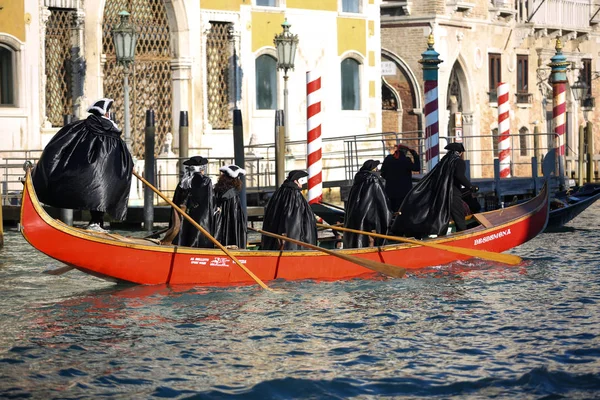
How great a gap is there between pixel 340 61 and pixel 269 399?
720 inches

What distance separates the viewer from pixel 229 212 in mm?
13734

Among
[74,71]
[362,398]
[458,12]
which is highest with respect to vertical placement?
[458,12]

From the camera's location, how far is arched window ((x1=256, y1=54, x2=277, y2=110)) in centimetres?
2516

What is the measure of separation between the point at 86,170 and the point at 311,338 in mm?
3032

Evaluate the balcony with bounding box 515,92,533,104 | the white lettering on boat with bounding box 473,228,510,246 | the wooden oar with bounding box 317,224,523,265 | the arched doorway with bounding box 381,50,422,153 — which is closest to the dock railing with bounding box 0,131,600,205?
the white lettering on boat with bounding box 473,228,510,246

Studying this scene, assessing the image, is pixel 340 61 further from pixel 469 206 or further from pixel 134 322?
pixel 134 322

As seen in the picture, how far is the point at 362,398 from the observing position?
8.82 m

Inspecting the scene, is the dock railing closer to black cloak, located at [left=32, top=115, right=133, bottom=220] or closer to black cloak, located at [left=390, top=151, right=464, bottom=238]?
black cloak, located at [left=390, top=151, right=464, bottom=238]

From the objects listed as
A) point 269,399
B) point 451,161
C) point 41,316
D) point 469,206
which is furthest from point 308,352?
point 469,206

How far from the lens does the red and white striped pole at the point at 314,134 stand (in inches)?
737

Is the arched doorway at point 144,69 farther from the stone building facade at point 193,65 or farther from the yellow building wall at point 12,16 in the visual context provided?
the yellow building wall at point 12,16

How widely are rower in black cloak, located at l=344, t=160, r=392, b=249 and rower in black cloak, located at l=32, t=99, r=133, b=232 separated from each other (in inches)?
118

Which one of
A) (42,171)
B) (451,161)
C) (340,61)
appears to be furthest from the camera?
(340,61)

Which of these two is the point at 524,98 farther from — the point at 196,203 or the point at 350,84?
the point at 196,203
